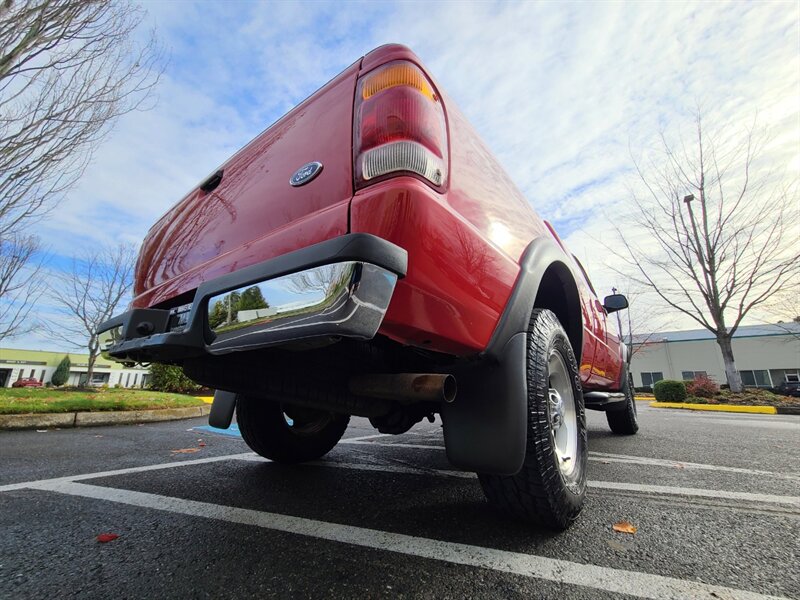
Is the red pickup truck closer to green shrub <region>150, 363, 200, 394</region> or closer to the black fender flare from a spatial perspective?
the black fender flare

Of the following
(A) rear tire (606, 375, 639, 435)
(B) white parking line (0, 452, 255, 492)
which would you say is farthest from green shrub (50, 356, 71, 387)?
(A) rear tire (606, 375, 639, 435)

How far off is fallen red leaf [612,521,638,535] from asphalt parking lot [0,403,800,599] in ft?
0.09

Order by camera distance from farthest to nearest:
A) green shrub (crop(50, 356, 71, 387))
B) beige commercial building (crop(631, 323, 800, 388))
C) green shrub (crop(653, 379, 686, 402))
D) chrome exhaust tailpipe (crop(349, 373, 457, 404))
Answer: green shrub (crop(50, 356, 71, 387)) < beige commercial building (crop(631, 323, 800, 388)) < green shrub (crop(653, 379, 686, 402)) < chrome exhaust tailpipe (crop(349, 373, 457, 404))

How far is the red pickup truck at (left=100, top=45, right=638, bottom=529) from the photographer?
1.11 metres

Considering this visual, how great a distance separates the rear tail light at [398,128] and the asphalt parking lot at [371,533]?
4.25 feet

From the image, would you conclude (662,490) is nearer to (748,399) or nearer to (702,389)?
(748,399)

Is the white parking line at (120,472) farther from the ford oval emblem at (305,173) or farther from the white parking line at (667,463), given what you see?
the ford oval emblem at (305,173)

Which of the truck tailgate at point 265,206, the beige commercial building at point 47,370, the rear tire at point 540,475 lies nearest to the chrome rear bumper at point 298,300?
the truck tailgate at point 265,206

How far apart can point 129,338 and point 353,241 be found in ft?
3.95

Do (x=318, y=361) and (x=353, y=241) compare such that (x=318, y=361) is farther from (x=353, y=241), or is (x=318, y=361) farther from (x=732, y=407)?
(x=732, y=407)

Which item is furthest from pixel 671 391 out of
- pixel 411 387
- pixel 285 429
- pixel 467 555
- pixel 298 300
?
pixel 298 300

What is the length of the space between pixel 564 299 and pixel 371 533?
172 cm

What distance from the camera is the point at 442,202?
1236mm

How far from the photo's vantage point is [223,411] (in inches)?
97.2
